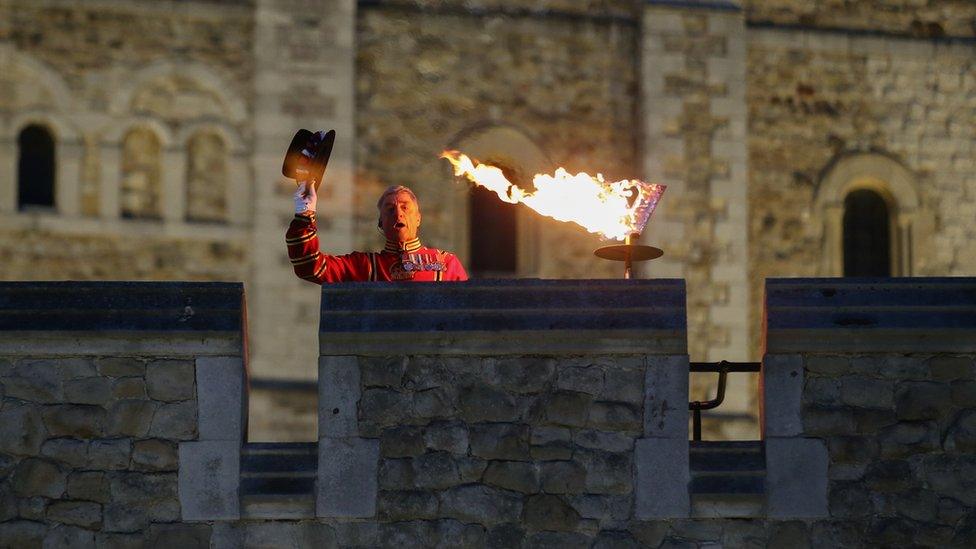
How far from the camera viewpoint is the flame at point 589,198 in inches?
272

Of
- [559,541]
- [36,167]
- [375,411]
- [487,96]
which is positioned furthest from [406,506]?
[487,96]

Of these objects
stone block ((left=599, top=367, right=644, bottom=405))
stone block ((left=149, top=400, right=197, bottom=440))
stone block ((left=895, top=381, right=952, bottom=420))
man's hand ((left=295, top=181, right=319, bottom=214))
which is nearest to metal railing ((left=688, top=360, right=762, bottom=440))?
stone block ((left=599, top=367, right=644, bottom=405))

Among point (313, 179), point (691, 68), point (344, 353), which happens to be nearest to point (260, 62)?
point (691, 68)

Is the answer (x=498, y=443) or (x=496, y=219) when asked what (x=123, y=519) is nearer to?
(x=498, y=443)

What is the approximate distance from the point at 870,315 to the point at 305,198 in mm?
2584

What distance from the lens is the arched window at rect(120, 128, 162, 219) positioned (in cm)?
1337

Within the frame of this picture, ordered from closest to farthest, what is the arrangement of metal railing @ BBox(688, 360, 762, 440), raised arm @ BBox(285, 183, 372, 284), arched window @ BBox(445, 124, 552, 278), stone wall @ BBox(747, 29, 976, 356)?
metal railing @ BBox(688, 360, 762, 440) → raised arm @ BBox(285, 183, 372, 284) → arched window @ BBox(445, 124, 552, 278) → stone wall @ BBox(747, 29, 976, 356)

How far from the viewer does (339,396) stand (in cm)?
593

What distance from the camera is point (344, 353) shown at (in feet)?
19.5

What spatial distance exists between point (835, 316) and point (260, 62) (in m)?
8.68

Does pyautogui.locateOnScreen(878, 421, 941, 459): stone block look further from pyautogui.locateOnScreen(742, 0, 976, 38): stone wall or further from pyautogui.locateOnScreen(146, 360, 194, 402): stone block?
pyautogui.locateOnScreen(742, 0, 976, 38): stone wall

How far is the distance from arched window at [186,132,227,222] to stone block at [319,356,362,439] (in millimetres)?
7849

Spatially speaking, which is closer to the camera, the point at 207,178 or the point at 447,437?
the point at 447,437

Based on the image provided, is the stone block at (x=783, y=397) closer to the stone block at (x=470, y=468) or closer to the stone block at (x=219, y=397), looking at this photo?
the stone block at (x=470, y=468)
